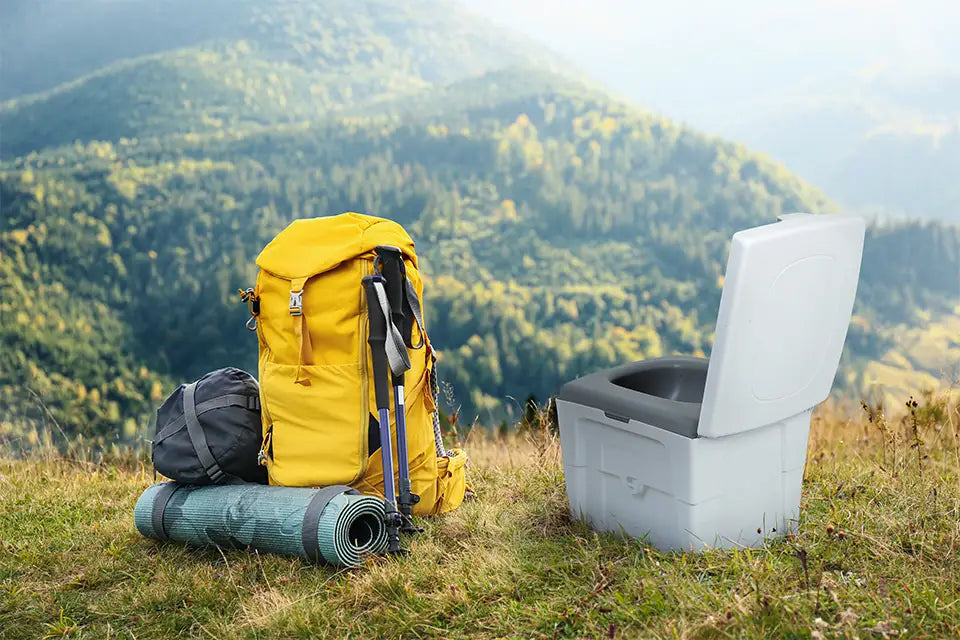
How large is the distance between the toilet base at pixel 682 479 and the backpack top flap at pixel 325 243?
77 centimetres

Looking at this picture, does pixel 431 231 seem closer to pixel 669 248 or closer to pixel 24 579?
pixel 669 248

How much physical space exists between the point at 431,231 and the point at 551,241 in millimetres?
4000

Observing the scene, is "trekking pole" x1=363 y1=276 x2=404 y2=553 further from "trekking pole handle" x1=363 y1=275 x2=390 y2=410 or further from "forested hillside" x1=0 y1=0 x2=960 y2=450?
"forested hillside" x1=0 y1=0 x2=960 y2=450

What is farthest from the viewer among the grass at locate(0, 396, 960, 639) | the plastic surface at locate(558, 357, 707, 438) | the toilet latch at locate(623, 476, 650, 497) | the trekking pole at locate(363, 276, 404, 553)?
the trekking pole at locate(363, 276, 404, 553)

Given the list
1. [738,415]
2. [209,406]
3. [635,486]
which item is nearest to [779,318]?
[738,415]

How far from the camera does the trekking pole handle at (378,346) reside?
2643mm

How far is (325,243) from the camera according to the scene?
274cm

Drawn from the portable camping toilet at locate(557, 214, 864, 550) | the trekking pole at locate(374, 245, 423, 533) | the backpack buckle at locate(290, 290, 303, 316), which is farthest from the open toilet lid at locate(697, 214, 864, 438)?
the backpack buckle at locate(290, 290, 303, 316)

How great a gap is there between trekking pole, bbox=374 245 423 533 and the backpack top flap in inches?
2.6

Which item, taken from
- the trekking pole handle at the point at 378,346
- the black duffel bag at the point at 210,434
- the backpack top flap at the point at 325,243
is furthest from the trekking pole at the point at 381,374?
the black duffel bag at the point at 210,434

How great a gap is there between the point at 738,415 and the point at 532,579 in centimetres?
70

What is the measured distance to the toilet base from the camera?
234 centimetres

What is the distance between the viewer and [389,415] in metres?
2.72

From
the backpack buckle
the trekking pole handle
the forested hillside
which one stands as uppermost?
the backpack buckle
